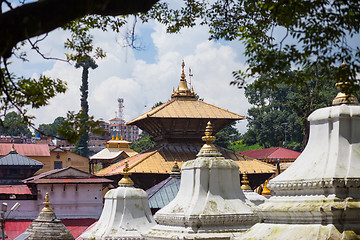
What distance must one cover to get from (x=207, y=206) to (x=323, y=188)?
502 centimetres

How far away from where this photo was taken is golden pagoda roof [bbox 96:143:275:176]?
35.2m

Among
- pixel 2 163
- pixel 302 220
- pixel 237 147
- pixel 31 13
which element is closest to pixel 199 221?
pixel 302 220

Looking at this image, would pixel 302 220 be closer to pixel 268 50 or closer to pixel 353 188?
pixel 353 188

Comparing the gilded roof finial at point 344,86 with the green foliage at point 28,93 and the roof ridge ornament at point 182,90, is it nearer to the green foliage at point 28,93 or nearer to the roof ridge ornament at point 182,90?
the green foliage at point 28,93

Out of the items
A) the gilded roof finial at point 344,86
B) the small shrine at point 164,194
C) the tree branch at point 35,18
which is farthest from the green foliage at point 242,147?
the tree branch at point 35,18

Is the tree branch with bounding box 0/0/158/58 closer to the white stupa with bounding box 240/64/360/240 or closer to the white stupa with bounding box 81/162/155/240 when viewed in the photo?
the white stupa with bounding box 240/64/360/240

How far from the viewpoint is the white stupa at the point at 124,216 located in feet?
64.2

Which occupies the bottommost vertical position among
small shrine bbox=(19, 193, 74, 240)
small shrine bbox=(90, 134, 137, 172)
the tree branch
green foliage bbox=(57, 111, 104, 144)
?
small shrine bbox=(19, 193, 74, 240)

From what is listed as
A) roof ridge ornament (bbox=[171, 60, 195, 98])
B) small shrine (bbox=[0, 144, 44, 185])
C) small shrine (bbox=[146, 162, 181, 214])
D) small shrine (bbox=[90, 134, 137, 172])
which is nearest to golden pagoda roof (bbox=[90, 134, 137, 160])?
small shrine (bbox=[90, 134, 137, 172])

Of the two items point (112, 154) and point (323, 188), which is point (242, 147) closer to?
point (112, 154)

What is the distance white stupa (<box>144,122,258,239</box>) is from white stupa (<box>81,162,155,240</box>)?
291 centimetres

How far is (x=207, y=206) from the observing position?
15852 mm

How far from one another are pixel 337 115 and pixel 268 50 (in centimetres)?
383

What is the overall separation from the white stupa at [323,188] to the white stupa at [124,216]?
8.12m
